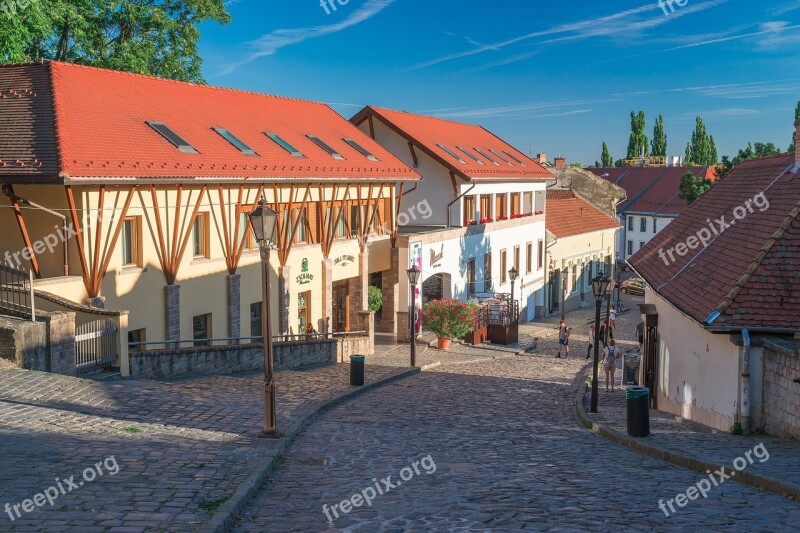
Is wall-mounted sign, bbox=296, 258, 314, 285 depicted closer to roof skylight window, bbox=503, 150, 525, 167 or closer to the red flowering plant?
the red flowering plant

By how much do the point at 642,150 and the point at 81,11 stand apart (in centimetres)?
8300

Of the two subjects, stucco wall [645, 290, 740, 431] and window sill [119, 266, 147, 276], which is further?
window sill [119, 266, 147, 276]

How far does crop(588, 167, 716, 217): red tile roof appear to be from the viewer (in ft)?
247

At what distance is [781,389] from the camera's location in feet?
41.4

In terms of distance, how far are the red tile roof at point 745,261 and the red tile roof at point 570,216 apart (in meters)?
27.9

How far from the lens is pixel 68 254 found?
19.5m

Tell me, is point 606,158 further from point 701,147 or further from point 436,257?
point 436,257

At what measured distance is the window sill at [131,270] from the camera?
2052 centimetres

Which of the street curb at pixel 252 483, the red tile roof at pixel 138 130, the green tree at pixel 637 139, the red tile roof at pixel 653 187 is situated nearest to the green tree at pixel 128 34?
the red tile roof at pixel 138 130

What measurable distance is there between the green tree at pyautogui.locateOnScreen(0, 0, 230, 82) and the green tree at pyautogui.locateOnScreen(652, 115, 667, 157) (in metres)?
79.1

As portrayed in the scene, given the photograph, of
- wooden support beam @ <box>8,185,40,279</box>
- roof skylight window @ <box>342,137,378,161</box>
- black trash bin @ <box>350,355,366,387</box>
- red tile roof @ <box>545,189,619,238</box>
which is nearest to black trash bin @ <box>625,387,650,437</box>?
black trash bin @ <box>350,355,366,387</box>

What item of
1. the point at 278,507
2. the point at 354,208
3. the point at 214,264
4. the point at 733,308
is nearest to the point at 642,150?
the point at 354,208

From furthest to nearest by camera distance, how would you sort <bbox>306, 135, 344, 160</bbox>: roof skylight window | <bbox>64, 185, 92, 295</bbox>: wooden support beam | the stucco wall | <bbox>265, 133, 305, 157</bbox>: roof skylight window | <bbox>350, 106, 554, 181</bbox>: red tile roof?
1. <bbox>350, 106, 554, 181</bbox>: red tile roof
2. <bbox>306, 135, 344, 160</bbox>: roof skylight window
3. <bbox>265, 133, 305, 157</bbox>: roof skylight window
4. <bbox>64, 185, 92, 295</bbox>: wooden support beam
5. the stucco wall

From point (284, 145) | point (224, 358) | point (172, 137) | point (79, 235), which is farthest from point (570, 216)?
point (79, 235)
